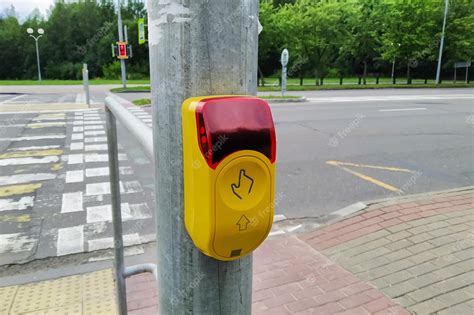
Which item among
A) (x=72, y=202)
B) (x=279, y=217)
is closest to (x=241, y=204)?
(x=279, y=217)

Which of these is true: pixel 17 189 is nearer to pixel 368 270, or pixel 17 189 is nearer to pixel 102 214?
pixel 102 214

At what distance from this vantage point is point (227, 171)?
0.82 metres

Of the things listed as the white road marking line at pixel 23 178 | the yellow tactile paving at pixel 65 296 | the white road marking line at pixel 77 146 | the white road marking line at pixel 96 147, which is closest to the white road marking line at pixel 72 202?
the white road marking line at pixel 23 178

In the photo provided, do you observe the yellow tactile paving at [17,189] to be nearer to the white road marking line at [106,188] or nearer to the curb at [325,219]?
the white road marking line at [106,188]

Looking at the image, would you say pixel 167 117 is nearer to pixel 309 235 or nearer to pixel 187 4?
pixel 187 4

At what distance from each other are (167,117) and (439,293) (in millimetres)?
2756

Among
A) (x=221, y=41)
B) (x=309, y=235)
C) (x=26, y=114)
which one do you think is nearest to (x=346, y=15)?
(x=26, y=114)

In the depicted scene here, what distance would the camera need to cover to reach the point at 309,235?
409 cm

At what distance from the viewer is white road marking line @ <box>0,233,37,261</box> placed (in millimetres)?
3961

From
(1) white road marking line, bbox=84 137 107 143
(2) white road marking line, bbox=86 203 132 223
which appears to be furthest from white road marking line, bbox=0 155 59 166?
(2) white road marking line, bbox=86 203 132 223

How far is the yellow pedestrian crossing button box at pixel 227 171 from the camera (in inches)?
31.8

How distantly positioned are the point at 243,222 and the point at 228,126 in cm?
20

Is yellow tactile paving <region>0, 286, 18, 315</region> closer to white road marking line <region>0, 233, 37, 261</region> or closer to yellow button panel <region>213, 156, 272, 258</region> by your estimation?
A: white road marking line <region>0, 233, 37, 261</region>

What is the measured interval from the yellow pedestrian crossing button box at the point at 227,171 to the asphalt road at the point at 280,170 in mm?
3452
